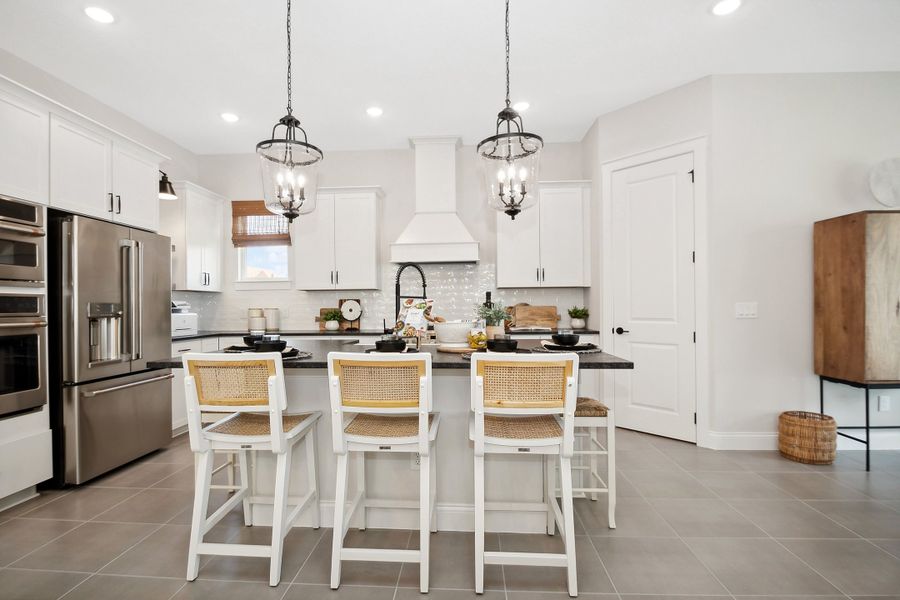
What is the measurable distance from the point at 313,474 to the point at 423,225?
117 inches

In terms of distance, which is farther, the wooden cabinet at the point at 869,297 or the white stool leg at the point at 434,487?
the wooden cabinet at the point at 869,297

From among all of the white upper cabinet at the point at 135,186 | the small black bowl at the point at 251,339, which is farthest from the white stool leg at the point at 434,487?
the white upper cabinet at the point at 135,186

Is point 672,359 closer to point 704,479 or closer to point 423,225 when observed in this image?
point 704,479

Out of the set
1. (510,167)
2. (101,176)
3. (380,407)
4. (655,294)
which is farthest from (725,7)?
(101,176)

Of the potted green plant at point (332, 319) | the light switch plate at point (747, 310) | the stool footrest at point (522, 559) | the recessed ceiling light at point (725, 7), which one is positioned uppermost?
the recessed ceiling light at point (725, 7)

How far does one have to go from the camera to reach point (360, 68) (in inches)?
130

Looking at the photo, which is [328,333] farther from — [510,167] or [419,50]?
[510,167]

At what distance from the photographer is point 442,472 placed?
2238 mm

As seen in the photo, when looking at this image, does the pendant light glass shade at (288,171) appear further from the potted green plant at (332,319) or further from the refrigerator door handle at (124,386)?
the potted green plant at (332,319)

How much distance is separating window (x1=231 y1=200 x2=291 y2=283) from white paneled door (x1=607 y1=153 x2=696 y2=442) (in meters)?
3.73

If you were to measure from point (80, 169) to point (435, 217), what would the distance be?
116 inches

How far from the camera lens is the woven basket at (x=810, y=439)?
120 inches

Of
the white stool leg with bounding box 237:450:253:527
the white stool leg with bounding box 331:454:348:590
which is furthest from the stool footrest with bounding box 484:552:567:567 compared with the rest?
the white stool leg with bounding box 237:450:253:527

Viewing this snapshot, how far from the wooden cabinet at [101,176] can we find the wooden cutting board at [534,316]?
3512 millimetres
